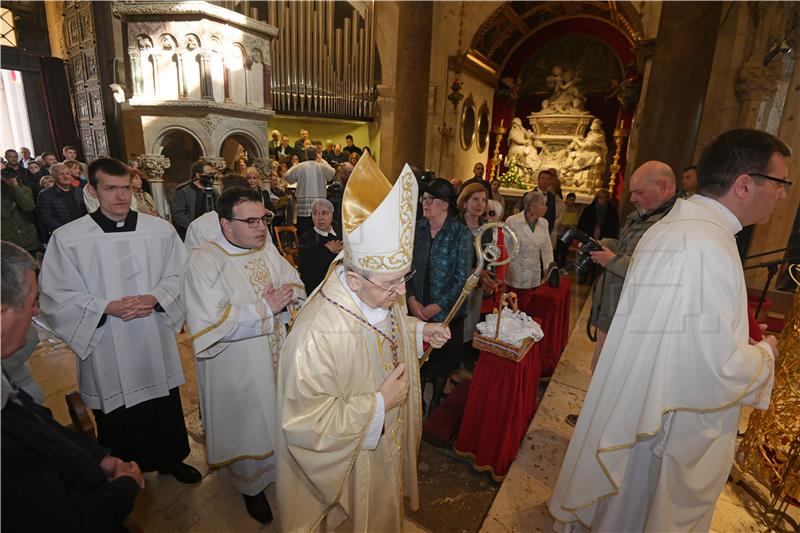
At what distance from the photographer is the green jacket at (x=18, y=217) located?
16.6ft

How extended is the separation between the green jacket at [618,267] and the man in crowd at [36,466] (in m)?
2.77

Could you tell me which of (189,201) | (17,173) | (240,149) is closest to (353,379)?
(189,201)

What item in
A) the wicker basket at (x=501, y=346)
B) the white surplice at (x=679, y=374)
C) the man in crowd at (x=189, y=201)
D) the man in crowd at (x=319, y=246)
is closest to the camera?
the white surplice at (x=679, y=374)

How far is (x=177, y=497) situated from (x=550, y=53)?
14.0 metres

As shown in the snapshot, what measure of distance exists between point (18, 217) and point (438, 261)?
5.96 metres

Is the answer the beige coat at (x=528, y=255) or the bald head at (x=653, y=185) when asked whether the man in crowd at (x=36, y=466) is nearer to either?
the bald head at (x=653, y=185)

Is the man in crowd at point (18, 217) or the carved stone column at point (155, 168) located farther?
the carved stone column at point (155, 168)

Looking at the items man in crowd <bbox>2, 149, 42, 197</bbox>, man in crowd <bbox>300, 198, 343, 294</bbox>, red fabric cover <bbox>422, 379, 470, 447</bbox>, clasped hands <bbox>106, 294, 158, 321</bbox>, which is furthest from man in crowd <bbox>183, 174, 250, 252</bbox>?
man in crowd <bbox>2, 149, 42, 197</bbox>

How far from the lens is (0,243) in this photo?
1.15 metres

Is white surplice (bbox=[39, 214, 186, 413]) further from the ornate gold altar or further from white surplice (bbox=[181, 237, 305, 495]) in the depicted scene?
the ornate gold altar

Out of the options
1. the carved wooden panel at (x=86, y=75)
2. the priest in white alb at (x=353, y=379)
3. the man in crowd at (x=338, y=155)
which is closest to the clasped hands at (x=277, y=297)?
the priest in white alb at (x=353, y=379)

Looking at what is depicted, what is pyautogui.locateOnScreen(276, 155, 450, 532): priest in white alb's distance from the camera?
1382mm

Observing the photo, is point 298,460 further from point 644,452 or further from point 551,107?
point 551,107

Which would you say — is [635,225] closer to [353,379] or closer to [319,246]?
[353,379]
